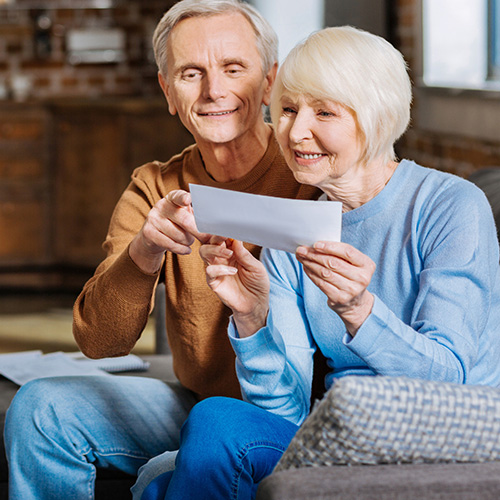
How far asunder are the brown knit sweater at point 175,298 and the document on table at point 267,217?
13.0 inches

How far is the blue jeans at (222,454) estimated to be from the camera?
3.61 ft

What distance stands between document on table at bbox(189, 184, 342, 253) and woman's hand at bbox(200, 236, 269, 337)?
12 centimetres

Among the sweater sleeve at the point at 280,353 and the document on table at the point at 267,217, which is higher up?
the document on table at the point at 267,217

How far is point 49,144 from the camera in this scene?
4.93 m

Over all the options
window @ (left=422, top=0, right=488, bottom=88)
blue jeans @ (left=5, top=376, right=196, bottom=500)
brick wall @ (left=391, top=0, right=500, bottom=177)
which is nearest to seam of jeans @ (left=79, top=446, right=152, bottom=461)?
blue jeans @ (left=5, top=376, right=196, bottom=500)

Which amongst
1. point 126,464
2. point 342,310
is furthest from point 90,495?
point 342,310

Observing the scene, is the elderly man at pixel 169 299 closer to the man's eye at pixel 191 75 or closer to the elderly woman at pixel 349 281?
the man's eye at pixel 191 75

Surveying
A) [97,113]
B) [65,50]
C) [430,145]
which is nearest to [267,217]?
[430,145]

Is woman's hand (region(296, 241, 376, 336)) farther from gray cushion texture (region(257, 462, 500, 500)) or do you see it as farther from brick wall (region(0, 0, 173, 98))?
brick wall (region(0, 0, 173, 98))

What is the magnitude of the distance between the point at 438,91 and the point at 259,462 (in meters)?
2.93

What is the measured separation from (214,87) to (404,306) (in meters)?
0.53

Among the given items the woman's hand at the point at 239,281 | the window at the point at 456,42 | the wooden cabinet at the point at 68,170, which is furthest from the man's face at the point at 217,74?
the wooden cabinet at the point at 68,170

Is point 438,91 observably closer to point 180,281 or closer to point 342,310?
point 180,281

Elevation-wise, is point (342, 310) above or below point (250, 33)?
below
